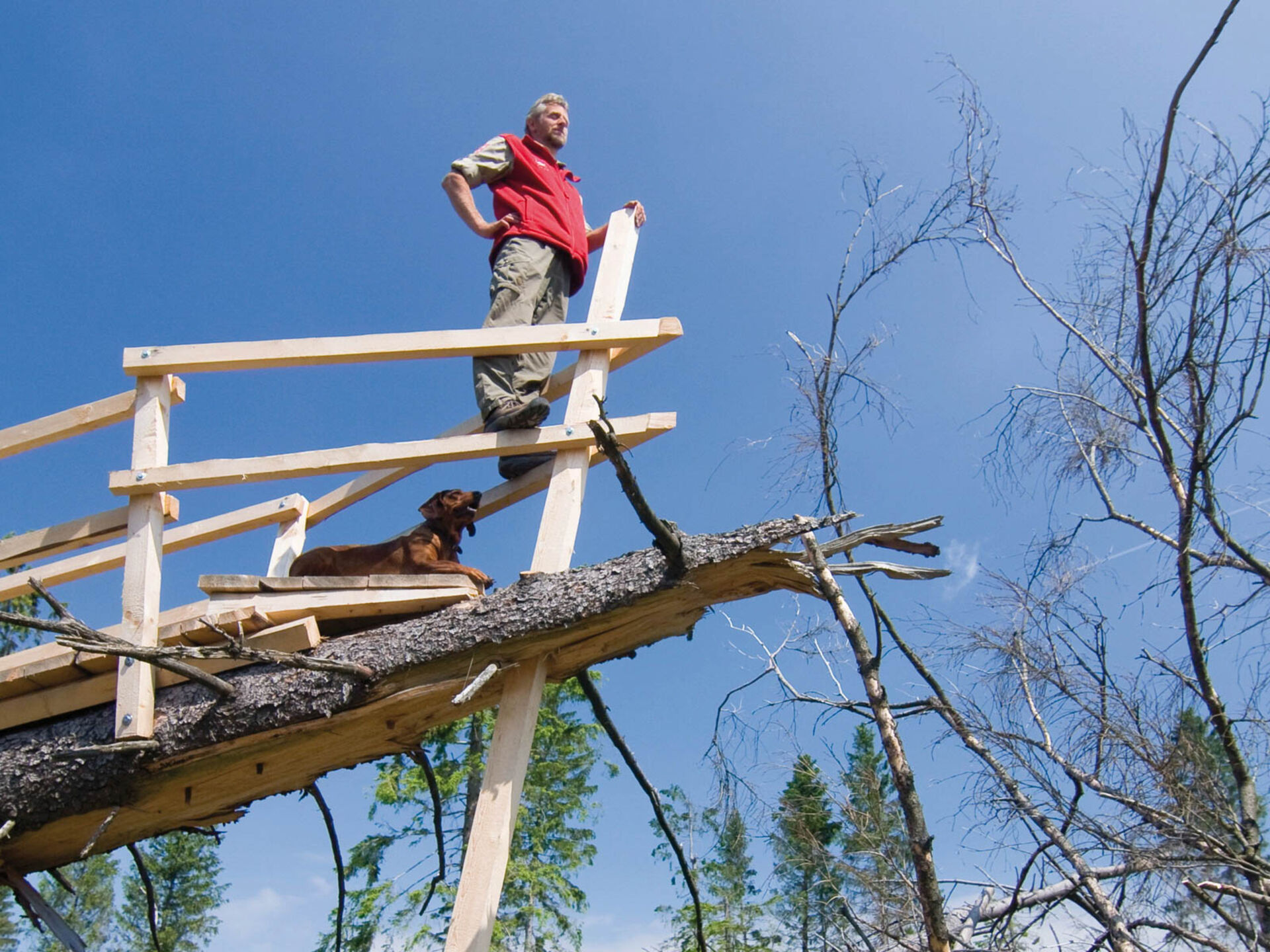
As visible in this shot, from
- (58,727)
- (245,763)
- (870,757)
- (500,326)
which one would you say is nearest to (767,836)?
(245,763)

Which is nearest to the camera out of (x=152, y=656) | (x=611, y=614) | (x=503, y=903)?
(x=152, y=656)

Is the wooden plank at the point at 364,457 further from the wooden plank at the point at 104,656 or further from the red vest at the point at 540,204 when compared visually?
the red vest at the point at 540,204

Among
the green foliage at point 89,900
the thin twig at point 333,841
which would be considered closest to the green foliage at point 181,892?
the green foliage at point 89,900

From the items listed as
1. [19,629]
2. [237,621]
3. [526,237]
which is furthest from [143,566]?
[19,629]

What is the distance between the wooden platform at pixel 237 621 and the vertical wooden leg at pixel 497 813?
0.51 metres

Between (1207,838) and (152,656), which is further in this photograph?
(1207,838)

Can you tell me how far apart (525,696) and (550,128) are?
3505 millimetres

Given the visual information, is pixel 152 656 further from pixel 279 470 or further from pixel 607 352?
pixel 607 352

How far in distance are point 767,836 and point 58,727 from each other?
3268 mm

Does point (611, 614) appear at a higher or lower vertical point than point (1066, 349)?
lower

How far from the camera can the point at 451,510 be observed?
4625mm

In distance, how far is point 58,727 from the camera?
13.3 feet

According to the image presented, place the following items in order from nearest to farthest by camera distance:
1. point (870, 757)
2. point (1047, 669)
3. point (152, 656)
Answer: point (152, 656), point (1047, 669), point (870, 757)

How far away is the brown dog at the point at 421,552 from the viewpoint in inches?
172
